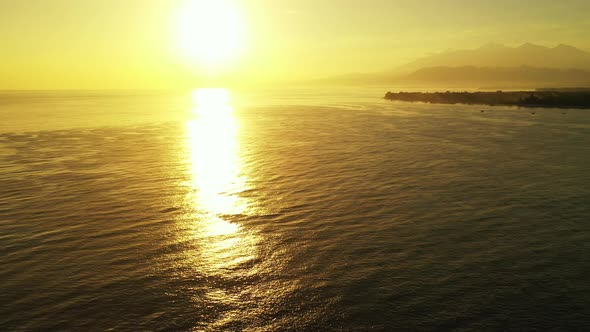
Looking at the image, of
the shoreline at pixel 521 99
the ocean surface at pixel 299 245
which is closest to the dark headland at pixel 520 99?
the shoreline at pixel 521 99

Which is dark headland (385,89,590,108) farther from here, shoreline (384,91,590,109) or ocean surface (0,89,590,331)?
ocean surface (0,89,590,331)

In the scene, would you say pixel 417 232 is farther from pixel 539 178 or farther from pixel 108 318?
pixel 539 178

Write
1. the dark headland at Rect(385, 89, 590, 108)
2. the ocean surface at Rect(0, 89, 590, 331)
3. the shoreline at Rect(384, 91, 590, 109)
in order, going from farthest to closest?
the dark headland at Rect(385, 89, 590, 108) → the shoreline at Rect(384, 91, 590, 109) → the ocean surface at Rect(0, 89, 590, 331)

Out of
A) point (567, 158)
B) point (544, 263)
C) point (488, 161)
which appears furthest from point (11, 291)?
point (567, 158)

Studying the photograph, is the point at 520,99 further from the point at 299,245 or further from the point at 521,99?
the point at 299,245

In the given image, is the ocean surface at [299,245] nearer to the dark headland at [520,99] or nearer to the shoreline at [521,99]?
the shoreline at [521,99]

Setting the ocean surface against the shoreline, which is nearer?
the ocean surface

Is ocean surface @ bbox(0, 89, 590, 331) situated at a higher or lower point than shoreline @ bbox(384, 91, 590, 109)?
lower

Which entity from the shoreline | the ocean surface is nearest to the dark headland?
the shoreline

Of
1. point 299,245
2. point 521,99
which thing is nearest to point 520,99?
point 521,99
